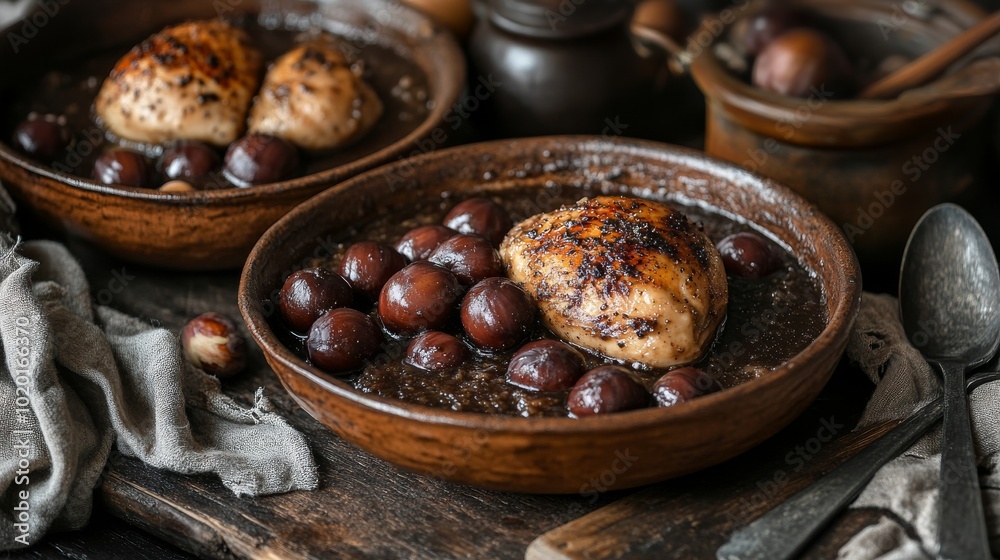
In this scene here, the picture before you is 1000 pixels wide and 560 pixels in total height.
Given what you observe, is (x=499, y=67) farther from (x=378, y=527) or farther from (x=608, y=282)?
(x=378, y=527)

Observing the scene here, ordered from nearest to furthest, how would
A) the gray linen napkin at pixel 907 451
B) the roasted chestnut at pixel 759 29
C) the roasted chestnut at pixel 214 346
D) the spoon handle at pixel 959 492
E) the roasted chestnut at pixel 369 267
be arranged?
1. the spoon handle at pixel 959 492
2. the gray linen napkin at pixel 907 451
3. the roasted chestnut at pixel 369 267
4. the roasted chestnut at pixel 214 346
5. the roasted chestnut at pixel 759 29

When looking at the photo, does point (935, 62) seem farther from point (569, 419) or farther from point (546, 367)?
point (569, 419)

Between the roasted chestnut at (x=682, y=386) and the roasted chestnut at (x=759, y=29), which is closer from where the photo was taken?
the roasted chestnut at (x=682, y=386)


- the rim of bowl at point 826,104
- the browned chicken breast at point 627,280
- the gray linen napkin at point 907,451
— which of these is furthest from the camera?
the rim of bowl at point 826,104

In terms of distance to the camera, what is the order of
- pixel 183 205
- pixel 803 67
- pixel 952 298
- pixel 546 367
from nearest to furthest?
pixel 546 367 → pixel 952 298 → pixel 183 205 → pixel 803 67

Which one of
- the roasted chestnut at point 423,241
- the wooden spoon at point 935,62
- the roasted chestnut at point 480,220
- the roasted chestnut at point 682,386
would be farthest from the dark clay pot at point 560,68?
the roasted chestnut at point 682,386

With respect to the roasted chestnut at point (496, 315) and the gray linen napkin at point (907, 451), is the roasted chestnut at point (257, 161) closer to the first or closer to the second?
the roasted chestnut at point (496, 315)

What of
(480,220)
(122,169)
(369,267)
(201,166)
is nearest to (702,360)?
(480,220)

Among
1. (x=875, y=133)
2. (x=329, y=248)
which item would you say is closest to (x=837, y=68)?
(x=875, y=133)
